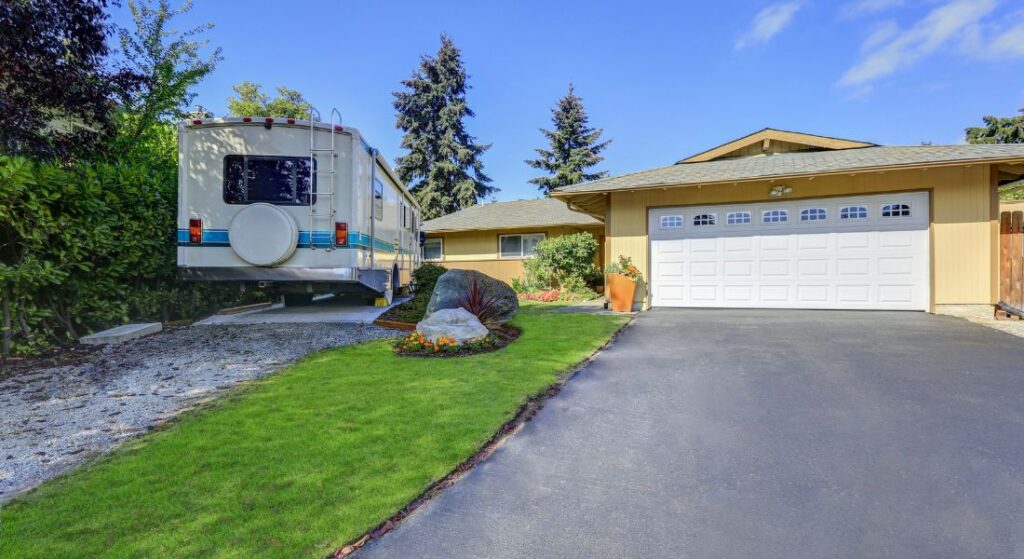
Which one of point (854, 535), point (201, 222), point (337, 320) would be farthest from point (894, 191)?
point (201, 222)

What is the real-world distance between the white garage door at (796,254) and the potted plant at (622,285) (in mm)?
819

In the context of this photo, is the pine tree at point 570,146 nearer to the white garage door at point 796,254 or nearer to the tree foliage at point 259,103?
the tree foliage at point 259,103

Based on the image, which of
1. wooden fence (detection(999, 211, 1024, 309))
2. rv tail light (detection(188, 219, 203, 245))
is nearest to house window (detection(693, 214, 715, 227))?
wooden fence (detection(999, 211, 1024, 309))

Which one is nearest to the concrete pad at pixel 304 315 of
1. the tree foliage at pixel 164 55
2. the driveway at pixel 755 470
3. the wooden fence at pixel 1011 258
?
the driveway at pixel 755 470

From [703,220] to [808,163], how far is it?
2571 mm

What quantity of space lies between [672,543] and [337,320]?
277 inches

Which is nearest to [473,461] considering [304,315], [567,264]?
[304,315]

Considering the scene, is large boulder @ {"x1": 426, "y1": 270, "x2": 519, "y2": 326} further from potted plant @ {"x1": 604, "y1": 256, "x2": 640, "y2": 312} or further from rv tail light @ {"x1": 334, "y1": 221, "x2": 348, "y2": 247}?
potted plant @ {"x1": 604, "y1": 256, "x2": 640, "y2": 312}

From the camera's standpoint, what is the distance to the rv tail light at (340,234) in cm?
698

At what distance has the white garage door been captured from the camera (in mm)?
9328

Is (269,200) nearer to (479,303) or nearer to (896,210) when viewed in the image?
(479,303)

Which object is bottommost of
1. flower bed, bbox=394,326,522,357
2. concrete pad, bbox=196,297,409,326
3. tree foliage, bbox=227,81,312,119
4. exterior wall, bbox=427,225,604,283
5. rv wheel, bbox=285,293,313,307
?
flower bed, bbox=394,326,522,357

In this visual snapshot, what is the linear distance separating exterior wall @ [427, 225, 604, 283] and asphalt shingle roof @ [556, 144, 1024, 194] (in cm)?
621

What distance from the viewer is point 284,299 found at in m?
10.5
